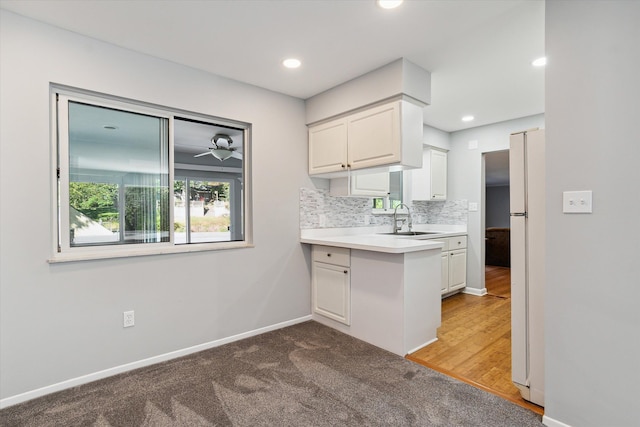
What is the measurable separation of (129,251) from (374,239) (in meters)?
2.15

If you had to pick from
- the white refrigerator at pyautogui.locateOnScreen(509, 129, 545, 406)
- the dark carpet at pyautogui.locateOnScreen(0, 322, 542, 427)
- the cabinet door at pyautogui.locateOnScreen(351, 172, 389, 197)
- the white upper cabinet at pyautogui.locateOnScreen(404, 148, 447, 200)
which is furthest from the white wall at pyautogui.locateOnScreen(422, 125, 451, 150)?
the dark carpet at pyautogui.locateOnScreen(0, 322, 542, 427)

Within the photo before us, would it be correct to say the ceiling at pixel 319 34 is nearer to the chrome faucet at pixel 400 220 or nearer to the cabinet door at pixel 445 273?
the chrome faucet at pixel 400 220

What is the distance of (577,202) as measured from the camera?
162cm

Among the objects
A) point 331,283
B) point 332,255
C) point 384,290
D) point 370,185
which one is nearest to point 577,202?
point 384,290

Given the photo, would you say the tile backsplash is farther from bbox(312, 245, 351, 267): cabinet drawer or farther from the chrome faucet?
bbox(312, 245, 351, 267): cabinet drawer

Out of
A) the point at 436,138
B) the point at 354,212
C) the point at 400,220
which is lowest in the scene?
the point at 400,220

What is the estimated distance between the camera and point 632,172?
147cm

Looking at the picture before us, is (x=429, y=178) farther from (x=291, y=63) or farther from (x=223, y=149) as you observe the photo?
(x=223, y=149)

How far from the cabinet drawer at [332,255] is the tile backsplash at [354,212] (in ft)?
0.98

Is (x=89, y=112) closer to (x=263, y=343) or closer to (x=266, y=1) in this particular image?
(x=266, y=1)

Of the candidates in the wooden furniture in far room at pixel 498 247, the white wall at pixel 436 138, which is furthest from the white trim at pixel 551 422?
the wooden furniture in far room at pixel 498 247

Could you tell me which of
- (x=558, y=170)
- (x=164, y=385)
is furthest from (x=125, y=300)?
(x=558, y=170)

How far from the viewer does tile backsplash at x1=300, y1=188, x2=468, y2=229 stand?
3517 mm

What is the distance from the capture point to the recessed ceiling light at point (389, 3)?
186 centimetres
